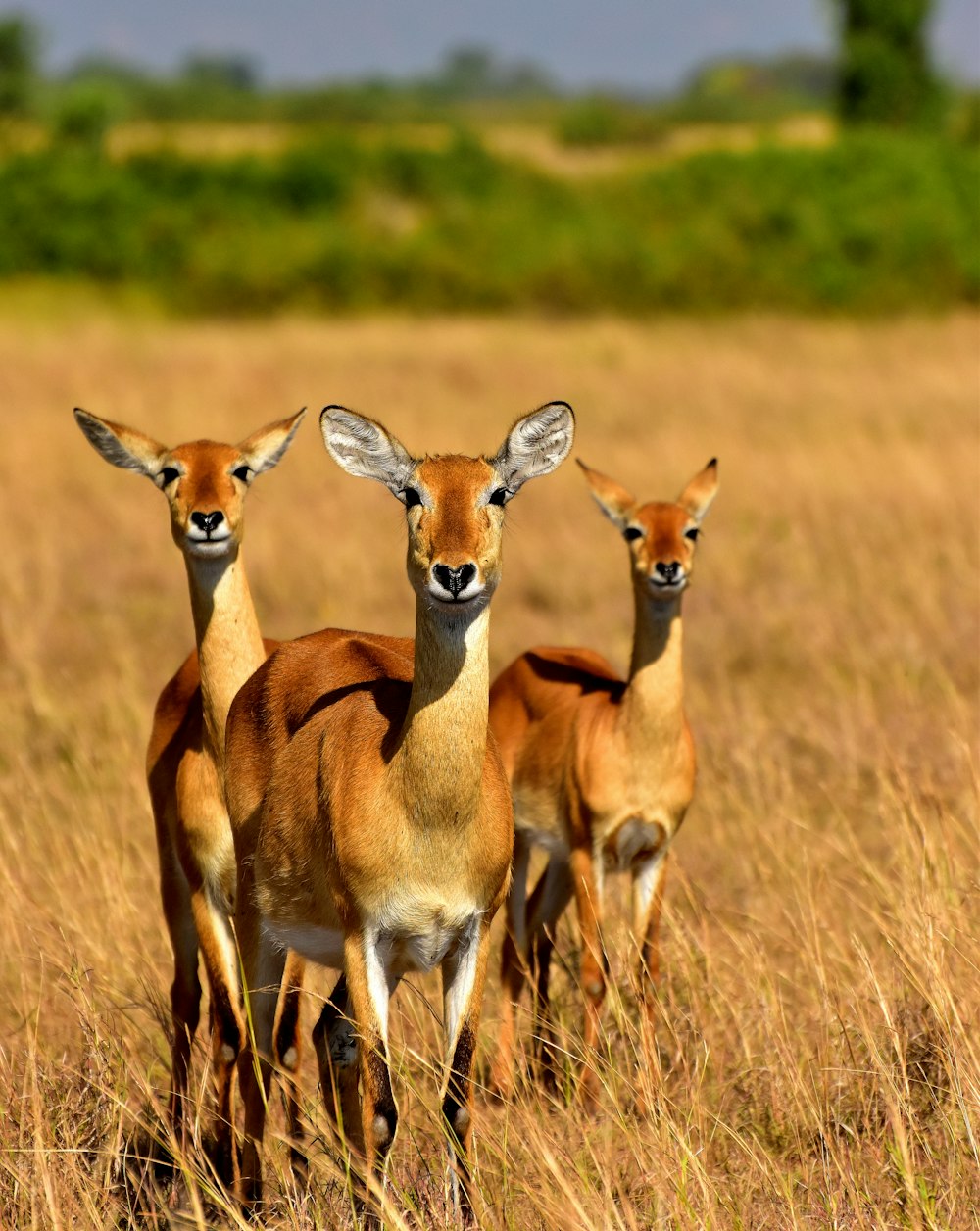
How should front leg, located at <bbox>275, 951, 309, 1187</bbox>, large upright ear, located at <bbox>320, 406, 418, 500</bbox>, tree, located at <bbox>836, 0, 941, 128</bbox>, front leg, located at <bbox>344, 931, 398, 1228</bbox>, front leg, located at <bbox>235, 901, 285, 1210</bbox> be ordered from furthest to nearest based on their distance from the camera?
tree, located at <bbox>836, 0, 941, 128</bbox> < front leg, located at <bbox>275, 951, 309, 1187</bbox> < front leg, located at <bbox>235, 901, 285, 1210</bbox> < large upright ear, located at <bbox>320, 406, 418, 500</bbox> < front leg, located at <bbox>344, 931, 398, 1228</bbox>

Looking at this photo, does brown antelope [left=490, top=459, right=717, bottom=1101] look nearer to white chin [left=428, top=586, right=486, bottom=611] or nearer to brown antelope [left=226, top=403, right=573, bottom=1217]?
brown antelope [left=226, top=403, right=573, bottom=1217]

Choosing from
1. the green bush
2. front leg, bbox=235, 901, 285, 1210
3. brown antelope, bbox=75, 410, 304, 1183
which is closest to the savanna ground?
front leg, bbox=235, 901, 285, 1210

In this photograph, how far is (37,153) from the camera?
107 ft

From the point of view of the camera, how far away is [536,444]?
3.72 meters

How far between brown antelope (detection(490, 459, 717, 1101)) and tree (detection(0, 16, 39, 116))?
5571 centimetres

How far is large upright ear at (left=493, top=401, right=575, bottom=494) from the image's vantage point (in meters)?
3.67

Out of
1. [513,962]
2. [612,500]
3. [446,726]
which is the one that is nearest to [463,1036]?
[446,726]

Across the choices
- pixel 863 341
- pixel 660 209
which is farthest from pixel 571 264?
pixel 863 341

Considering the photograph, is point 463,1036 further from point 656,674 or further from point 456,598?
point 656,674

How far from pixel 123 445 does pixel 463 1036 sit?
6.72 feet

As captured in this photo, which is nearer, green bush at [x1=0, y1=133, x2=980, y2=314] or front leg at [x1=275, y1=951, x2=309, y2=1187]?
front leg at [x1=275, y1=951, x2=309, y2=1187]

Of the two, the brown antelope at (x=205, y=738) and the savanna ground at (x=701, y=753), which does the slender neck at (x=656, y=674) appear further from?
the brown antelope at (x=205, y=738)

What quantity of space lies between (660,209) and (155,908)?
85.9 feet

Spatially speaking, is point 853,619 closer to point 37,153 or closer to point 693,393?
point 693,393
